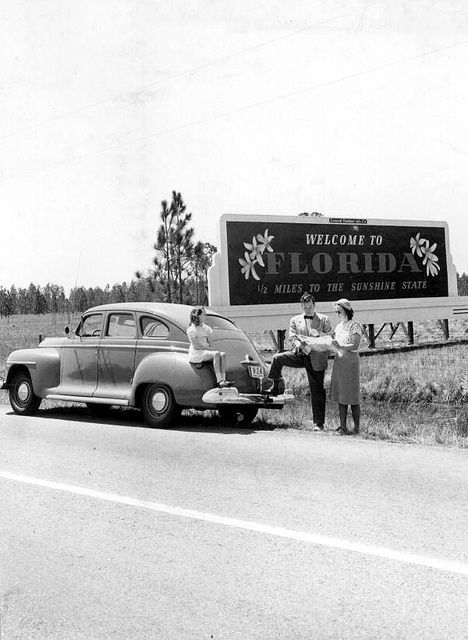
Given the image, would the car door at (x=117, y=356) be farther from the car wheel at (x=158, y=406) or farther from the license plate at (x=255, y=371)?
the license plate at (x=255, y=371)

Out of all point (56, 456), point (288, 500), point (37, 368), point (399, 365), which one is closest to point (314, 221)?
point (399, 365)

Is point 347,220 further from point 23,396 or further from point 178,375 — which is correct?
point 178,375

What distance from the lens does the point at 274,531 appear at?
5.18 metres

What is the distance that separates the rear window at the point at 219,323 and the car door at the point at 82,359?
1.78 meters

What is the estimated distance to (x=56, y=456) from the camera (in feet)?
27.1

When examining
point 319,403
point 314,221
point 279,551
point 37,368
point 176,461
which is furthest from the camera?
point 314,221

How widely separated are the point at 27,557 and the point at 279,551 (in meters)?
1.64

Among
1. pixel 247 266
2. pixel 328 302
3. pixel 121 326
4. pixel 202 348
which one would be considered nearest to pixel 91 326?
pixel 121 326

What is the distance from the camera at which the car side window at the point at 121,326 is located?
1106 centimetres

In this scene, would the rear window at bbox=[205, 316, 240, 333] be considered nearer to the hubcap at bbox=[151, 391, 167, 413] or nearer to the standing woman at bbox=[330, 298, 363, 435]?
the hubcap at bbox=[151, 391, 167, 413]

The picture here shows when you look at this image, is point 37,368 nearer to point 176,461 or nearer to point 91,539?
point 176,461

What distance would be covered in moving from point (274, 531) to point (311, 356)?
5.06 metres

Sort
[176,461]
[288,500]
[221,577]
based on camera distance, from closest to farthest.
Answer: [221,577], [288,500], [176,461]

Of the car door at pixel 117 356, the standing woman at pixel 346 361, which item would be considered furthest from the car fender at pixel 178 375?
the standing woman at pixel 346 361
